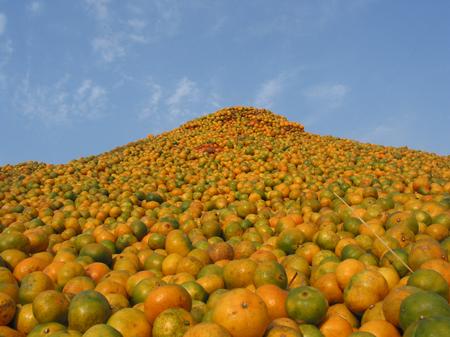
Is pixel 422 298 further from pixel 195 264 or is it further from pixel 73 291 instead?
pixel 73 291

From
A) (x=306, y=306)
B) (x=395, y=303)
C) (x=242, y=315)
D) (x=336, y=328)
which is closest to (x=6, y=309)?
(x=242, y=315)

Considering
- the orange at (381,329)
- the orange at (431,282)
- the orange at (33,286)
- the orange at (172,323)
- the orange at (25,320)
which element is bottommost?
the orange at (381,329)

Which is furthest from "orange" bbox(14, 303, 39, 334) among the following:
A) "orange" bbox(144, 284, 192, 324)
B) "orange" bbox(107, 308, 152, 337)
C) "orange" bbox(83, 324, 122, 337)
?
"orange" bbox(144, 284, 192, 324)

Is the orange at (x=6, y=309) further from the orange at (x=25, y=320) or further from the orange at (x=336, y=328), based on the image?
the orange at (x=336, y=328)

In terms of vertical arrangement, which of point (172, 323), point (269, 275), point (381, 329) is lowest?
point (381, 329)

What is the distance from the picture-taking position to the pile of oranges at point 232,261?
3.67m

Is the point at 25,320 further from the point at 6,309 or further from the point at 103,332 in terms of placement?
the point at 103,332

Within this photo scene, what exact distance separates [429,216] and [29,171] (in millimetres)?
18717

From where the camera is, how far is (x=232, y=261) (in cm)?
521

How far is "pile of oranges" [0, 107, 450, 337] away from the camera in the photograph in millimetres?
3666

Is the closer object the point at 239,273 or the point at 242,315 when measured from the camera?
the point at 242,315

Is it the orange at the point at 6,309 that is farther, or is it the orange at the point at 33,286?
the orange at the point at 33,286

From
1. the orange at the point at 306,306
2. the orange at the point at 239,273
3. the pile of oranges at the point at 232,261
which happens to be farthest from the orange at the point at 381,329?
the orange at the point at 239,273

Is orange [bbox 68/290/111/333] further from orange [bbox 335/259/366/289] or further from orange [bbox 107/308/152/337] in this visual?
orange [bbox 335/259/366/289]
